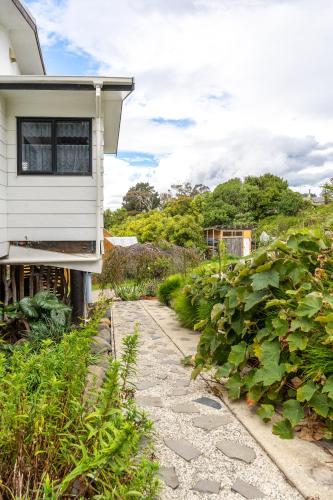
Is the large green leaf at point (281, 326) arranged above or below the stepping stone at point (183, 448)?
above

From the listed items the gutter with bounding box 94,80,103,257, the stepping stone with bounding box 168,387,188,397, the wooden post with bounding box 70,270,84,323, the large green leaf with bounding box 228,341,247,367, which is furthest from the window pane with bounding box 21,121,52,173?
the large green leaf with bounding box 228,341,247,367

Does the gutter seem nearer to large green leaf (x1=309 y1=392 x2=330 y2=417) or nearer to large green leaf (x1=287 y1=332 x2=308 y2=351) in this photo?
large green leaf (x1=287 y1=332 x2=308 y2=351)

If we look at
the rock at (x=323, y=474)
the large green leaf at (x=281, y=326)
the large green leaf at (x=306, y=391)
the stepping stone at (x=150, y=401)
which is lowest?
the stepping stone at (x=150, y=401)

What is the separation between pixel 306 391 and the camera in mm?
2705

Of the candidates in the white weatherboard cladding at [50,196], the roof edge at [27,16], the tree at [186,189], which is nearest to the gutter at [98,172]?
the white weatherboard cladding at [50,196]

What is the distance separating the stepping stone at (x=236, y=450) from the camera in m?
2.53

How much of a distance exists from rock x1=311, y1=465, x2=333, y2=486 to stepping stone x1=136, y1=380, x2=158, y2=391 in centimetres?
187

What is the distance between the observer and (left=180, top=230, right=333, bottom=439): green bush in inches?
109

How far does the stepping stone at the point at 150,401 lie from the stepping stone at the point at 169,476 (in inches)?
38.7

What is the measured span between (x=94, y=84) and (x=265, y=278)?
3.91 meters

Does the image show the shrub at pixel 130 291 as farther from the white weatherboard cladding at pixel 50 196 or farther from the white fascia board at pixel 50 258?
the white weatherboard cladding at pixel 50 196

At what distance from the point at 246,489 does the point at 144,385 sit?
1.86 meters

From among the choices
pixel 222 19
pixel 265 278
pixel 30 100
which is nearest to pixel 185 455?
pixel 265 278

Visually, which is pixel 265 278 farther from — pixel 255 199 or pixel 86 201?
pixel 255 199
